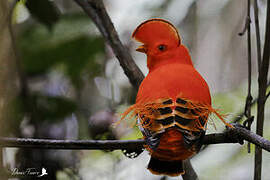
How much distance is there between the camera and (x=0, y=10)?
2.55 feet

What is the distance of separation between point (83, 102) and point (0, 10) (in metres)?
0.92

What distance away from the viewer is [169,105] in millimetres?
683

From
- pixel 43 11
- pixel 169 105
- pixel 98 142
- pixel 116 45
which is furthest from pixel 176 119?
pixel 43 11

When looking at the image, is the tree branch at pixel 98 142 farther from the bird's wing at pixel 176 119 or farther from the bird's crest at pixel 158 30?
the bird's crest at pixel 158 30

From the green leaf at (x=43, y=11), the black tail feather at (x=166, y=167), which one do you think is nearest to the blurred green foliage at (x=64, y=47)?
the green leaf at (x=43, y=11)

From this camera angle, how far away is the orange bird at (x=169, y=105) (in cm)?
66

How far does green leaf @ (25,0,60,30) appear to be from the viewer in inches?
46.2

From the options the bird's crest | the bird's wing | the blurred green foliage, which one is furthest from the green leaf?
the bird's wing

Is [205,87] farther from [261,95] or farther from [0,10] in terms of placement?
[0,10]

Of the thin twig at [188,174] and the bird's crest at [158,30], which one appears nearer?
the bird's crest at [158,30]

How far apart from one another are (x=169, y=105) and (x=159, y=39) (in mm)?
177

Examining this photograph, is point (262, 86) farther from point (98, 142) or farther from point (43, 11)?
point (43, 11)

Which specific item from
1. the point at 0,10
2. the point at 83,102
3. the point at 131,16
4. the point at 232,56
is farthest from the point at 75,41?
the point at 232,56

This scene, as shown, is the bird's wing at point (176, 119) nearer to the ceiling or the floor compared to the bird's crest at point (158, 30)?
nearer to the floor
